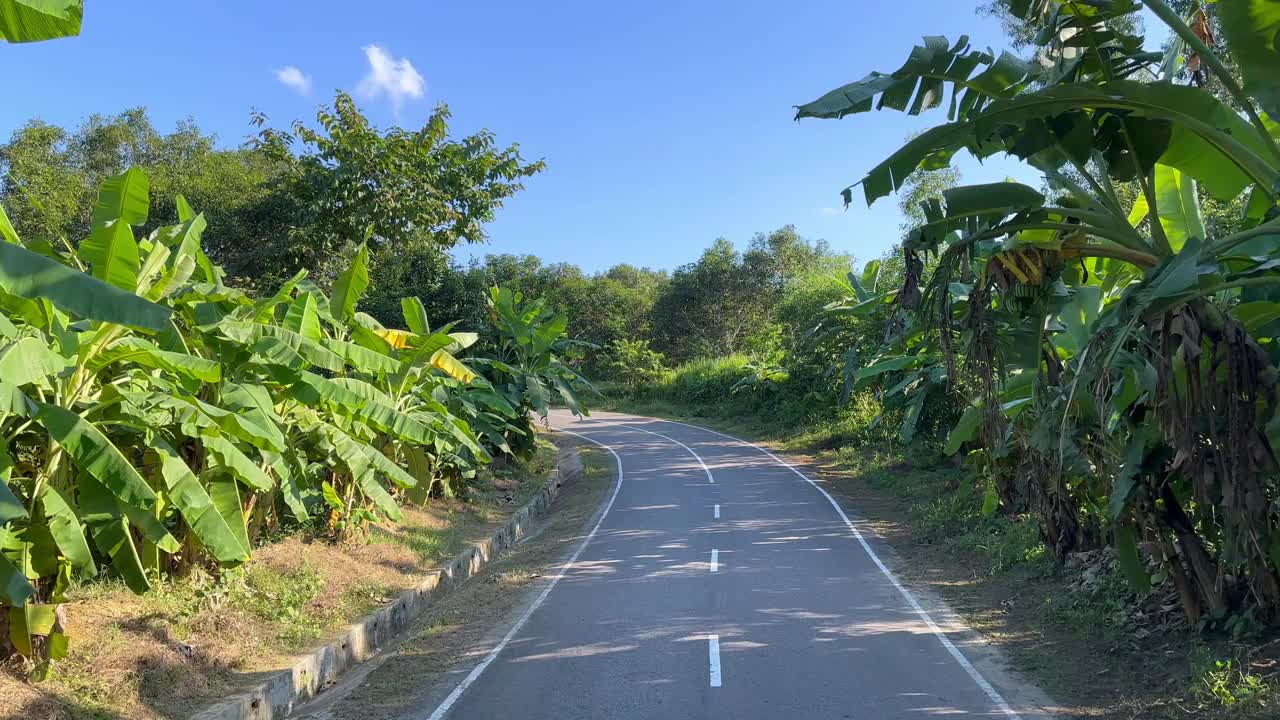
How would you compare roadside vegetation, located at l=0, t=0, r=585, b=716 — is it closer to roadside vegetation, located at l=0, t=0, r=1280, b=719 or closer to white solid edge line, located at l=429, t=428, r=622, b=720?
roadside vegetation, located at l=0, t=0, r=1280, b=719

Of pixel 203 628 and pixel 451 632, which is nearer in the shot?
pixel 203 628

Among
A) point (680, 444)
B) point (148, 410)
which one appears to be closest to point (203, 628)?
point (148, 410)

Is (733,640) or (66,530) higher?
(66,530)

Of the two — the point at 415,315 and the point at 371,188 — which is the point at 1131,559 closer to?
the point at 415,315

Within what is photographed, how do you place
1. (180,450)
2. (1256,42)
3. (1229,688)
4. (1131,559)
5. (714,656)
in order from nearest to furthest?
(1256,42)
(1229,688)
(1131,559)
(714,656)
(180,450)

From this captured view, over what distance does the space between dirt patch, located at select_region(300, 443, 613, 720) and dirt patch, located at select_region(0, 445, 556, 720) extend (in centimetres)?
63

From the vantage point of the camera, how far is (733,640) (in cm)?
907

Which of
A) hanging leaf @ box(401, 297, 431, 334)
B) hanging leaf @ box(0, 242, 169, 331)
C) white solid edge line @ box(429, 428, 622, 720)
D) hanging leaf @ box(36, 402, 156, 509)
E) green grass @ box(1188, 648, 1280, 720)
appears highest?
hanging leaf @ box(401, 297, 431, 334)

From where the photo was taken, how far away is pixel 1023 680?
7.72m

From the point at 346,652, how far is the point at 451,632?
143cm

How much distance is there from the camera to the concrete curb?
7156 millimetres

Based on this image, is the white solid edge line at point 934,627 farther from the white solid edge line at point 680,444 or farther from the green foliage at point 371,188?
the green foliage at point 371,188

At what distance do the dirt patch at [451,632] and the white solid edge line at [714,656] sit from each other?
2.34 meters

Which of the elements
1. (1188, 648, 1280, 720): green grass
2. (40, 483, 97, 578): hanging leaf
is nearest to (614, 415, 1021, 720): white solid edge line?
(1188, 648, 1280, 720): green grass
